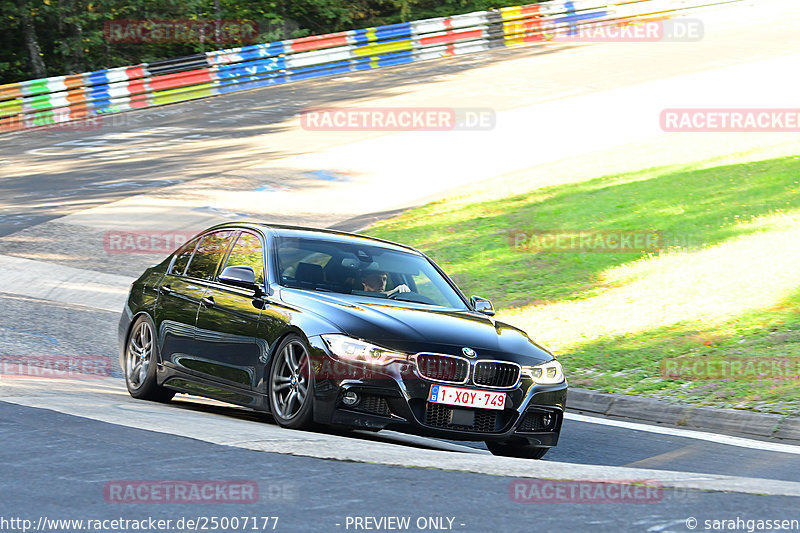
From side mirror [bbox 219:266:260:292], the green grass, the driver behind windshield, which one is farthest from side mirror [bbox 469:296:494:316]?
the green grass

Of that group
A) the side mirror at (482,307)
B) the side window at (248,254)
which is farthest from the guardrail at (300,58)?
the side mirror at (482,307)

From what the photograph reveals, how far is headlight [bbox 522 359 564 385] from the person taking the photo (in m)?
7.80

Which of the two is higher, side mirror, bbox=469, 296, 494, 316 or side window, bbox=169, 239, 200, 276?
side window, bbox=169, 239, 200, 276

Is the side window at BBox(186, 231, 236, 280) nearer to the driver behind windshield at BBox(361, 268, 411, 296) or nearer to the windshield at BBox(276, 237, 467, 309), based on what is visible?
the windshield at BBox(276, 237, 467, 309)

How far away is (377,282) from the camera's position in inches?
342

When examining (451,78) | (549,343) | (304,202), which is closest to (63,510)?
(549,343)

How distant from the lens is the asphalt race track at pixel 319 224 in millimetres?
5496

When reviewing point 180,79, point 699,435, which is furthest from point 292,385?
point 180,79

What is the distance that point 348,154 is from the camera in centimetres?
2692

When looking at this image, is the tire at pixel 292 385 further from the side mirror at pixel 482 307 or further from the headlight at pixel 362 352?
the side mirror at pixel 482 307

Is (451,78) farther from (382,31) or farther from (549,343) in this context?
(549,343)

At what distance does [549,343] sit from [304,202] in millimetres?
10323

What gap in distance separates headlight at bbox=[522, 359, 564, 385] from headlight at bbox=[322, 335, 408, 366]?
0.98m

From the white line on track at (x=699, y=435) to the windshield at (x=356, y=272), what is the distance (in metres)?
1.95
